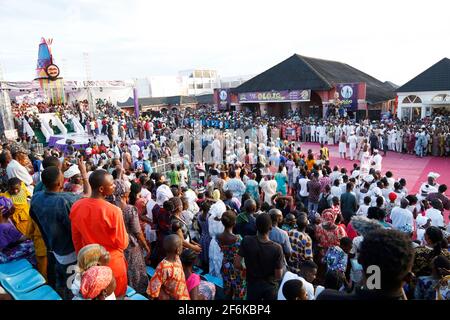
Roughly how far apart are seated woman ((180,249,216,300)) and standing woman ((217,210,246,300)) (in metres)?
0.59

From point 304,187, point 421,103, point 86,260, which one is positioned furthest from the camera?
point 421,103

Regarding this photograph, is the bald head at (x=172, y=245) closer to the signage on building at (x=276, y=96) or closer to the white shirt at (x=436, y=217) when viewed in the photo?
the white shirt at (x=436, y=217)

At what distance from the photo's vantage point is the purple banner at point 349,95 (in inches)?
1001

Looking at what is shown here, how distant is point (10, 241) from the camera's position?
4.02 meters

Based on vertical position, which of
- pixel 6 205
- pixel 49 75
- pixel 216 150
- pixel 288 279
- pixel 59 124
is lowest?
pixel 216 150

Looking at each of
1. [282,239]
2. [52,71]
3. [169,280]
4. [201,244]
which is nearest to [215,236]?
[201,244]

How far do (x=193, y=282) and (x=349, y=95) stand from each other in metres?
25.3

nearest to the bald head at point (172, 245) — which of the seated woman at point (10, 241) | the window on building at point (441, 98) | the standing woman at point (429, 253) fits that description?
the seated woman at point (10, 241)

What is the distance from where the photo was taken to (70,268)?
3.37 metres

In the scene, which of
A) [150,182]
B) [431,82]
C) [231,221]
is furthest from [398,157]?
[231,221]

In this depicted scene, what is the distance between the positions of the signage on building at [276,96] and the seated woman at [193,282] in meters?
26.1

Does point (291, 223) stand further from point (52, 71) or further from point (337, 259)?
point (52, 71)
